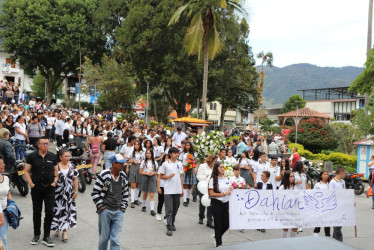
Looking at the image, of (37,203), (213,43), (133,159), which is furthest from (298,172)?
(213,43)

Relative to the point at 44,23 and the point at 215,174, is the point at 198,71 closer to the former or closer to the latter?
the point at 44,23

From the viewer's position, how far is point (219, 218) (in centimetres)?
804

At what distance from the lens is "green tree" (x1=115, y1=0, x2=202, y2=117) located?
1298 inches

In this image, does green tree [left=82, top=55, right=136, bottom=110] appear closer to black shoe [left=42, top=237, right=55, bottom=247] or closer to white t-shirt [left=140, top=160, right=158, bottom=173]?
white t-shirt [left=140, top=160, right=158, bottom=173]

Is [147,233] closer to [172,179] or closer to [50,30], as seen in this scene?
[172,179]

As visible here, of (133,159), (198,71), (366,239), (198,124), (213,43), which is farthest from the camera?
(198,71)

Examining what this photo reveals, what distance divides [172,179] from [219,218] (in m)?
1.78

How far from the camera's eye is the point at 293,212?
8516mm

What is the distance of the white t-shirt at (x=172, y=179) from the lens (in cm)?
941

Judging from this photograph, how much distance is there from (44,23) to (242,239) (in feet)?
131

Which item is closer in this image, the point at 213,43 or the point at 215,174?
the point at 215,174

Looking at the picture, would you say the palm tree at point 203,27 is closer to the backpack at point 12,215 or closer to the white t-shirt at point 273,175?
the white t-shirt at point 273,175

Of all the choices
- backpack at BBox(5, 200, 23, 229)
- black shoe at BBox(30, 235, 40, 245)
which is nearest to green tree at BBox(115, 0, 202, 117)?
black shoe at BBox(30, 235, 40, 245)

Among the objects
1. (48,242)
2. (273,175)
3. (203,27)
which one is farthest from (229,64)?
(48,242)
